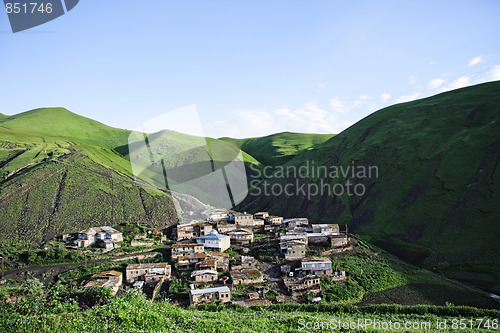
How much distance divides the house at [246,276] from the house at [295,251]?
6.14m

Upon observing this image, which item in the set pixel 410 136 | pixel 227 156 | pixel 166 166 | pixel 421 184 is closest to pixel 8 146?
pixel 166 166

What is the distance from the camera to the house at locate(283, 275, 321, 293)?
29.4 meters

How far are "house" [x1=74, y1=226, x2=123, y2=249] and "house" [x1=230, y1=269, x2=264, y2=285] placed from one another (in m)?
20.8

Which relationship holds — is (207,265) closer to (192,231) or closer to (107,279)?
(107,279)

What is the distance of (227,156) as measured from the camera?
5054 inches

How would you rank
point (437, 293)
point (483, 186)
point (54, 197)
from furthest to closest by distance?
point (54, 197) → point (483, 186) → point (437, 293)

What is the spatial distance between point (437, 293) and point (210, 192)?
258 feet

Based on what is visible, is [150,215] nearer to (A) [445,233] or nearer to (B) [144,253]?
(B) [144,253]

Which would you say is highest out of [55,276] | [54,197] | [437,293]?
[54,197]

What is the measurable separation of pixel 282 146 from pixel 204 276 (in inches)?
5689

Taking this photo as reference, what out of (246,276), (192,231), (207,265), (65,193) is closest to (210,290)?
(246,276)

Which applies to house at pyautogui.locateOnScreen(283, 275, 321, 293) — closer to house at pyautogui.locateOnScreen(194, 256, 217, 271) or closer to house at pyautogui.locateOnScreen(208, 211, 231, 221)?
house at pyautogui.locateOnScreen(194, 256, 217, 271)

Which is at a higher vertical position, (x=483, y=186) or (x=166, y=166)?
(x=166, y=166)

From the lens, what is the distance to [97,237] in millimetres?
44688
